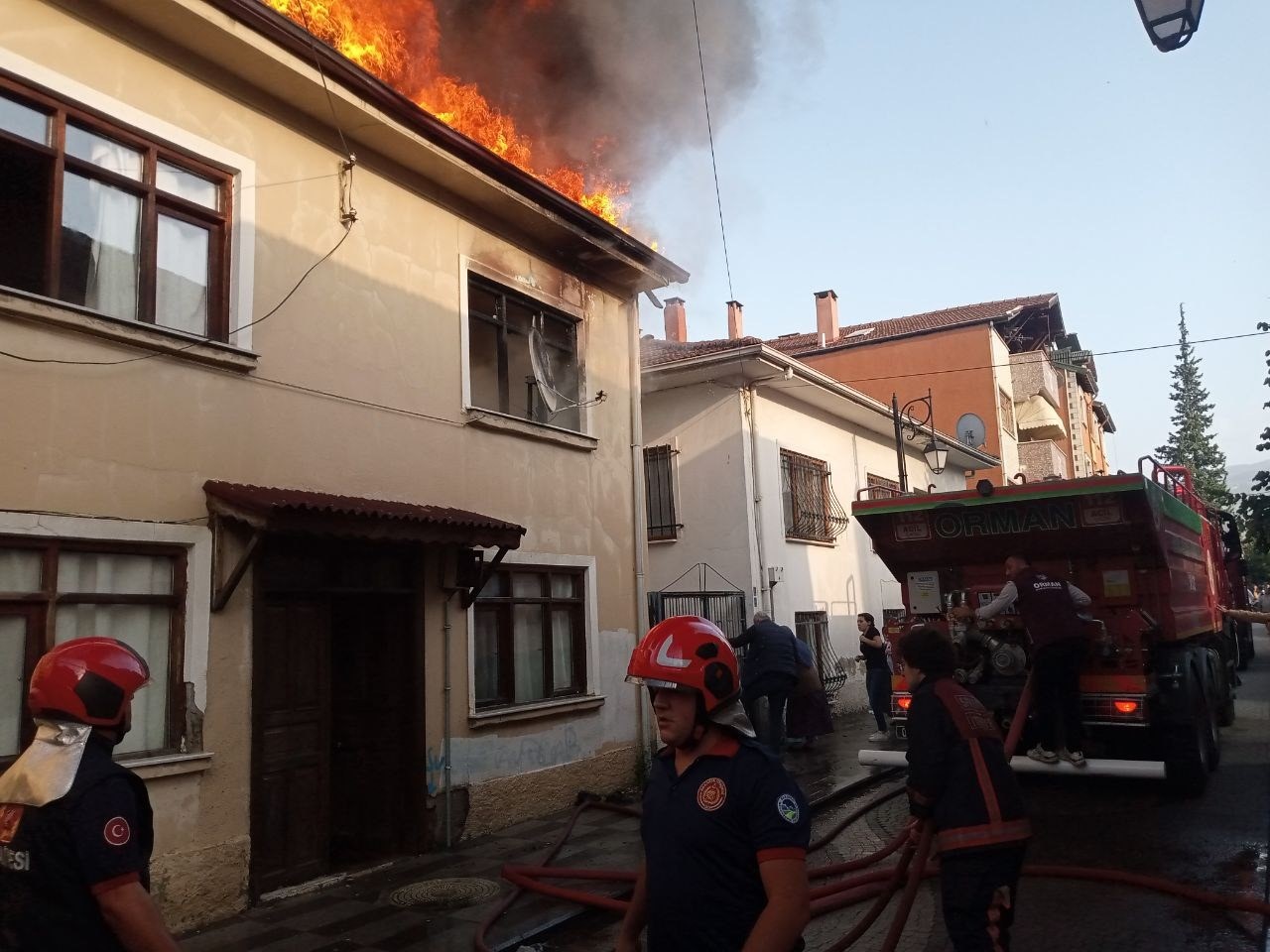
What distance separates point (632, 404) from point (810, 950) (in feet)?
23.9

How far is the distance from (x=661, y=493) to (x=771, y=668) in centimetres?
567

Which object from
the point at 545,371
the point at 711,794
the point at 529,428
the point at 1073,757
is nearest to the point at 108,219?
the point at 529,428

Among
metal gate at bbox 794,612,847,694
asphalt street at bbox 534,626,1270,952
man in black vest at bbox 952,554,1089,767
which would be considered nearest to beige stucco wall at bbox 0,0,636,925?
asphalt street at bbox 534,626,1270,952

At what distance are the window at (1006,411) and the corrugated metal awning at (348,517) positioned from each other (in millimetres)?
24763

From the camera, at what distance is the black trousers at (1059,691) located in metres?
7.71

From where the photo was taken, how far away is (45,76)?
5.96m

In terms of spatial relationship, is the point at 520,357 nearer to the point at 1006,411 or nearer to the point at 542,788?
the point at 542,788

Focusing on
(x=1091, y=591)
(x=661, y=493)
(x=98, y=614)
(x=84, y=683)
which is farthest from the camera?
(x=661, y=493)

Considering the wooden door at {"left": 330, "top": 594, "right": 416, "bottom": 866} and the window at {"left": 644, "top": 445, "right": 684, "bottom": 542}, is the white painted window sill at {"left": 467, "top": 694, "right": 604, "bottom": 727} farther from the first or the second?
the window at {"left": 644, "top": 445, "right": 684, "bottom": 542}

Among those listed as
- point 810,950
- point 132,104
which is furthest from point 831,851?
point 132,104

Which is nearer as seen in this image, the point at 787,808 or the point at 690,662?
the point at 787,808

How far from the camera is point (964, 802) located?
12.0ft

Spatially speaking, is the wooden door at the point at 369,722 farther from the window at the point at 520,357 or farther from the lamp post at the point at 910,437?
the lamp post at the point at 910,437

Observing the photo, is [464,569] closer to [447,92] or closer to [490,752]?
[490,752]
